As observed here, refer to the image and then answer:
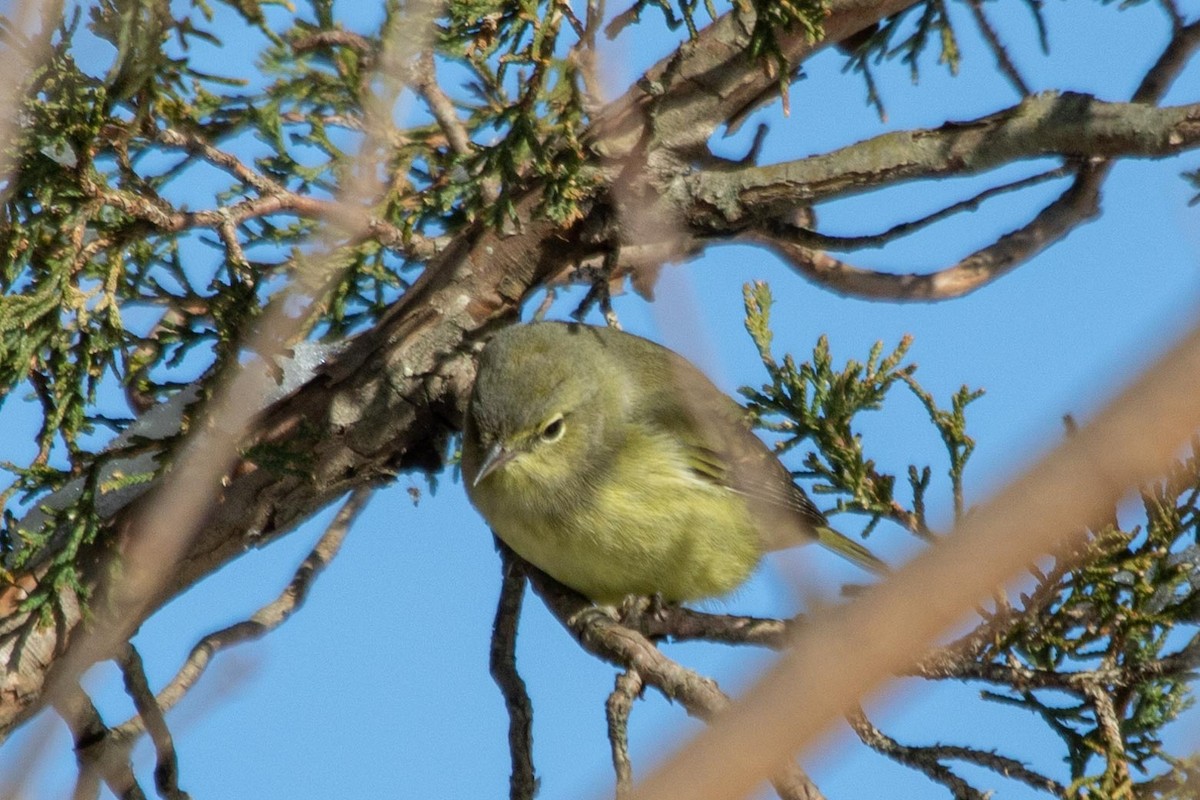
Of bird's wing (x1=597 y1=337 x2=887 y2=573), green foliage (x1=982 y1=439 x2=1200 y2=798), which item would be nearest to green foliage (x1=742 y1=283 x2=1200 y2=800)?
green foliage (x1=982 y1=439 x2=1200 y2=798)

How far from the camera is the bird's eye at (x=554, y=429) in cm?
489

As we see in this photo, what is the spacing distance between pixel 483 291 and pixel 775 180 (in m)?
1.04

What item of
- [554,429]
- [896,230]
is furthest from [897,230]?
[554,429]

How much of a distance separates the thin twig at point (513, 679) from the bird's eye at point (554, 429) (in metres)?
0.48

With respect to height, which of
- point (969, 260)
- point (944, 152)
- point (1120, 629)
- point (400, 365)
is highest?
point (400, 365)

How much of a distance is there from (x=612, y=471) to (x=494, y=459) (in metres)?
0.49

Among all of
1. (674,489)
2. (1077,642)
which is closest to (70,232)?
(674,489)

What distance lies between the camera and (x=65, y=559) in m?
3.56

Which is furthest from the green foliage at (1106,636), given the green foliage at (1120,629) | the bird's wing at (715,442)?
the bird's wing at (715,442)

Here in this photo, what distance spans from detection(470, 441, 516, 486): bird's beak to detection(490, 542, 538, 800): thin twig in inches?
14.7

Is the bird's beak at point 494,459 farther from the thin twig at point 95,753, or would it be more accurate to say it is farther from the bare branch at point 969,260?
the thin twig at point 95,753

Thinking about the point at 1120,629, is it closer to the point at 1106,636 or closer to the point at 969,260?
the point at 1106,636

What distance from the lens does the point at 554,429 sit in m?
4.95

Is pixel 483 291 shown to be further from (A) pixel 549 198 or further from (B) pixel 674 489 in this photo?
(B) pixel 674 489
